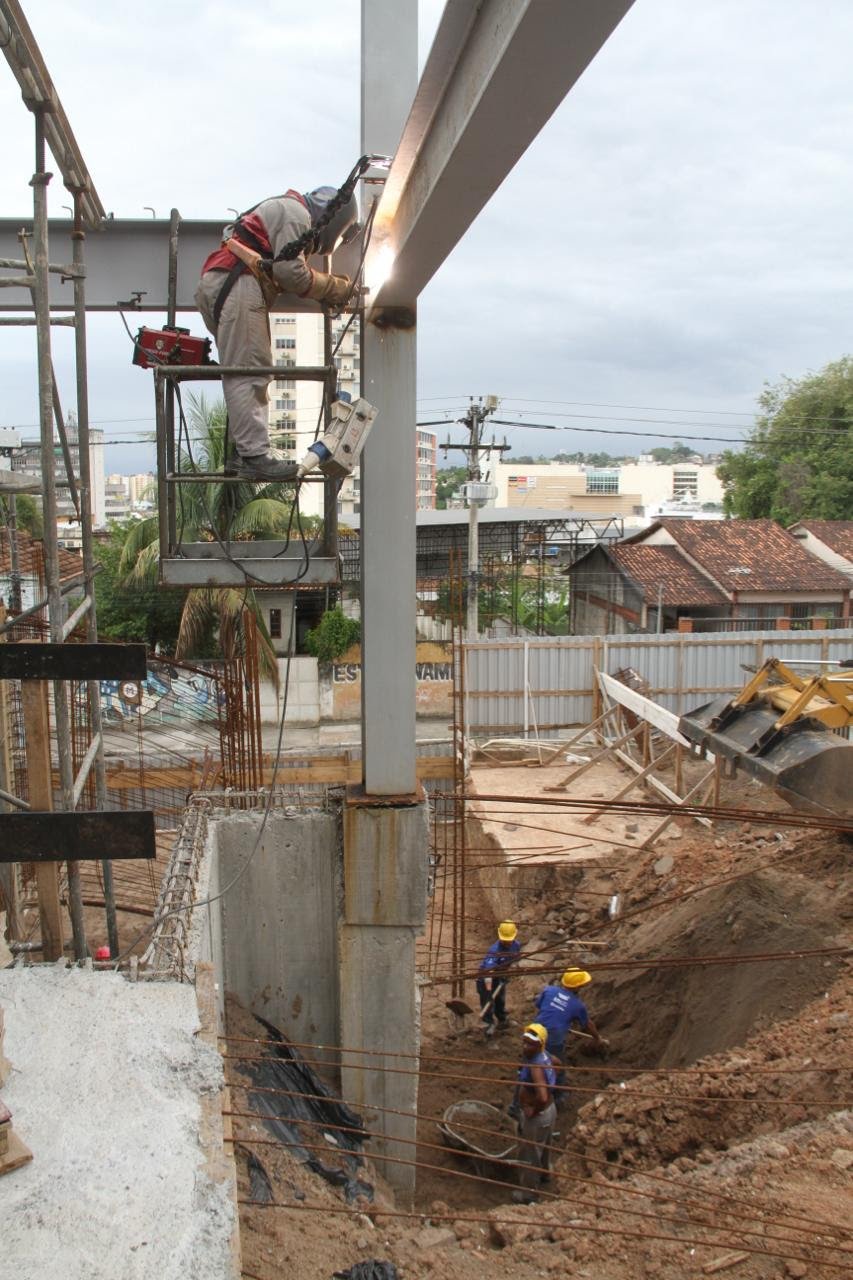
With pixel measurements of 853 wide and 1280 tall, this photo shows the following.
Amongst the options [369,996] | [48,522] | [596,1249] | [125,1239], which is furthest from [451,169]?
[369,996]

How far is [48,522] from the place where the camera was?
4285mm

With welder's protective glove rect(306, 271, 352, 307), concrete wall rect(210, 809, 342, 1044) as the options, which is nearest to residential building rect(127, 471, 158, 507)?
welder's protective glove rect(306, 271, 352, 307)

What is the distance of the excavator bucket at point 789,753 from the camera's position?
7.37m

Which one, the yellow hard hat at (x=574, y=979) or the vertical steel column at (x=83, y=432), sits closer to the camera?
the vertical steel column at (x=83, y=432)

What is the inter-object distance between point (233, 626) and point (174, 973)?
14.7 metres

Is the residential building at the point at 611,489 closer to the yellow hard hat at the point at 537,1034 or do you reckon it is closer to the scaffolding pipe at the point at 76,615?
the yellow hard hat at the point at 537,1034

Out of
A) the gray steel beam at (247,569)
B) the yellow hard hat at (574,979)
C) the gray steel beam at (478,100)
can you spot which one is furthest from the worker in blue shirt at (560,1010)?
the gray steel beam at (478,100)

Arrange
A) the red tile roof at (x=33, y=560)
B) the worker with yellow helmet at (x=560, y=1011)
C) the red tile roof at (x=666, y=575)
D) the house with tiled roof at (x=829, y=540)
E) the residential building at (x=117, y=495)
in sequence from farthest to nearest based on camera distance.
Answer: the residential building at (x=117, y=495), the house with tiled roof at (x=829, y=540), the red tile roof at (x=666, y=575), the red tile roof at (x=33, y=560), the worker with yellow helmet at (x=560, y=1011)

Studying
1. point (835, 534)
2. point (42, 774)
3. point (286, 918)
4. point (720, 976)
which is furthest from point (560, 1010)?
point (835, 534)

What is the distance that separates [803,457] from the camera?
37.7 meters

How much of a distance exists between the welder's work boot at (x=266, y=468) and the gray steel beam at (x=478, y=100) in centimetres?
125

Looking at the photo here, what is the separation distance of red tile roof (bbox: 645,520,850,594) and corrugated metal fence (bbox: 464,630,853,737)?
902 centimetres

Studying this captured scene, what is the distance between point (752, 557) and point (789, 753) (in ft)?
66.3

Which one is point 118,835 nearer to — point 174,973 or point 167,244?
point 174,973
